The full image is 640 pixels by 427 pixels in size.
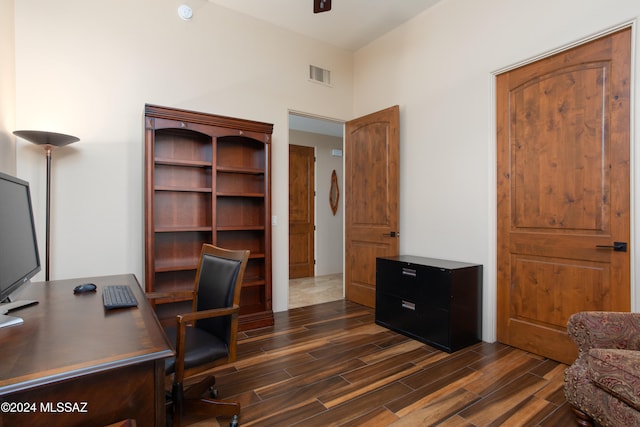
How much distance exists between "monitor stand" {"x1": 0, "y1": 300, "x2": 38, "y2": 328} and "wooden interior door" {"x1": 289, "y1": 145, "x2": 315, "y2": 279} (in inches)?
177

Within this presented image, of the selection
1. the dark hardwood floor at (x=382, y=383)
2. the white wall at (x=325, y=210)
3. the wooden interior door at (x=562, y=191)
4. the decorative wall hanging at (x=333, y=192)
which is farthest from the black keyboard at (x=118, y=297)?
the decorative wall hanging at (x=333, y=192)

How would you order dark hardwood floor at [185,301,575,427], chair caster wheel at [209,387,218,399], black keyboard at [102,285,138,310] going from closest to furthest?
1. black keyboard at [102,285,138,310]
2. dark hardwood floor at [185,301,575,427]
3. chair caster wheel at [209,387,218,399]

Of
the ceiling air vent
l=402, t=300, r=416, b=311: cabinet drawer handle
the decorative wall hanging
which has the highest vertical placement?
the ceiling air vent

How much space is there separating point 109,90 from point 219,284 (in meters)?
2.25

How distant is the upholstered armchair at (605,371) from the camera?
146 centimetres

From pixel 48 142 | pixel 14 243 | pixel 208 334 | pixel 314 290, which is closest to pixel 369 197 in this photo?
pixel 314 290

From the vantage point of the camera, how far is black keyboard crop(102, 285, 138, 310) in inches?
57.0

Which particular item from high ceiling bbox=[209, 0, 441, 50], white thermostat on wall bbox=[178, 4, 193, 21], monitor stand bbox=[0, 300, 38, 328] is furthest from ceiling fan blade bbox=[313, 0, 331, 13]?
monitor stand bbox=[0, 300, 38, 328]

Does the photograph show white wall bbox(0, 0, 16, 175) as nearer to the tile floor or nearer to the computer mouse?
the computer mouse

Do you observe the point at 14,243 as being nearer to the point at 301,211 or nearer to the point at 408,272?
the point at 408,272

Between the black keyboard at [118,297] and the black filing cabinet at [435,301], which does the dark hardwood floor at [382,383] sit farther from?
the black keyboard at [118,297]

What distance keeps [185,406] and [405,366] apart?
157 centimetres

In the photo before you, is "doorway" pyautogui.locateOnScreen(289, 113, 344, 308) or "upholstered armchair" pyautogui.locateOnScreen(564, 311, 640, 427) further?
"doorway" pyautogui.locateOnScreen(289, 113, 344, 308)

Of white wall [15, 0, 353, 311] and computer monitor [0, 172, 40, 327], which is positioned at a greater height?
white wall [15, 0, 353, 311]
